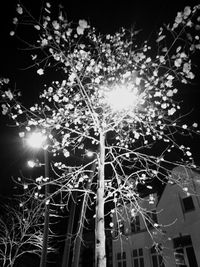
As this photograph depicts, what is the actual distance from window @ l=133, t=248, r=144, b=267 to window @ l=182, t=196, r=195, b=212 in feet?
17.9

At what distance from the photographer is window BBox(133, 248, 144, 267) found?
16062mm

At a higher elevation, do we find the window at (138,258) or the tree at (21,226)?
the tree at (21,226)

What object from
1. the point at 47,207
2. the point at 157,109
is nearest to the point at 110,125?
the point at 157,109

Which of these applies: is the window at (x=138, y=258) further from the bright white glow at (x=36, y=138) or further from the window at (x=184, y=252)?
the bright white glow at (x=36, y=138)

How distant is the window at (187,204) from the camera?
1414 cm

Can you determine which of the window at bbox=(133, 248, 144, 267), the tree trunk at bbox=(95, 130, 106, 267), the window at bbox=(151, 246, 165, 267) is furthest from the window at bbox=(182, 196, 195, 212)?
the tree trunk at bbox=(95, 130, 106, 267)

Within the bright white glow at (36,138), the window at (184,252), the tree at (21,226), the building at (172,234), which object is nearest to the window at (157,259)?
the building at (172,234)

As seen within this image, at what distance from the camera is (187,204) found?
14.5 meters

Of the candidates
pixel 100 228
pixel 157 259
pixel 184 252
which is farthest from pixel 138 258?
pixel 100 228

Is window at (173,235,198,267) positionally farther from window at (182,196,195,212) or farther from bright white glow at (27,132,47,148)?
bright white glow at (27,132,47,148)

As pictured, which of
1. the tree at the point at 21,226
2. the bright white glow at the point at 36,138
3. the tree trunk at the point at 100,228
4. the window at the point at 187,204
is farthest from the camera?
the tree at the point at 21,226

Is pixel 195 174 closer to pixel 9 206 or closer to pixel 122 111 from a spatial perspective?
pixel 122 111

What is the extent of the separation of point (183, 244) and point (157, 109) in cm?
1058

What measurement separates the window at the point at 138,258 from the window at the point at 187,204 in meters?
5.46
